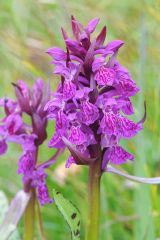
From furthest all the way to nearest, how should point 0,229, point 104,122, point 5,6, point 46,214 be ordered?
point 5,6, point 46,214, point 0,229, point 104,122

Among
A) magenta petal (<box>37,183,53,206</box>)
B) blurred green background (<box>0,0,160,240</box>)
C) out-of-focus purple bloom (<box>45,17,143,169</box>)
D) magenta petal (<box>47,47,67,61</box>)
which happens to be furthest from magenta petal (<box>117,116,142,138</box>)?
blurred green background (<box>0,0,160,240</box>)

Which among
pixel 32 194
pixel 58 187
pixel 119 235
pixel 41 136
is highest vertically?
pixel 41 136

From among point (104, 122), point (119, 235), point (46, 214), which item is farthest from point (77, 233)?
point (46, 214)

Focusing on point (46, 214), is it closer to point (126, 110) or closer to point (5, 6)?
point (5, 6)

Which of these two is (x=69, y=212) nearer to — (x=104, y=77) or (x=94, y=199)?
(x=94, y=199)

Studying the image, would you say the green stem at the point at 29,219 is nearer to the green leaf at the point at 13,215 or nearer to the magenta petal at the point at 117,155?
the green leaf at the point at 13,215

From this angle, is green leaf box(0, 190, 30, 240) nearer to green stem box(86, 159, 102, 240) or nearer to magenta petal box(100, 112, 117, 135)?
green stem box(86, 159, 102, 240)

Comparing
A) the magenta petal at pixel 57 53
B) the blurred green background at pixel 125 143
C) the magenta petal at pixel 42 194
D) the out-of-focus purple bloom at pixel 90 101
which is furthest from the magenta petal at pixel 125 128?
the blurred green background at pixel 125 143
